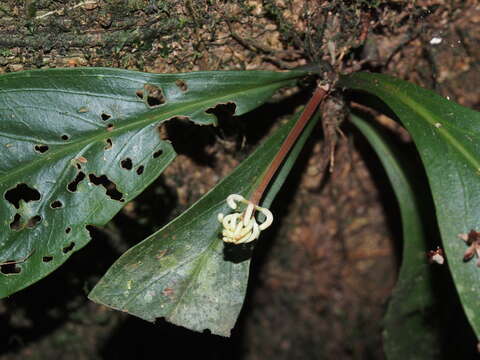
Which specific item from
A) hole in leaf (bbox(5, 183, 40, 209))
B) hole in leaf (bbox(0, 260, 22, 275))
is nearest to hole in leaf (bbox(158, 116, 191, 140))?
hole in leaf (bbox(5, 183, 40, 209))

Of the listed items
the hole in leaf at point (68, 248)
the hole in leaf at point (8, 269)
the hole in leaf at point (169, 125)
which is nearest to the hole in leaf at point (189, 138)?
the hole in leaf at point (169, 125)

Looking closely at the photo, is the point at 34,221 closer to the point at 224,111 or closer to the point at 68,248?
the point at 68,248

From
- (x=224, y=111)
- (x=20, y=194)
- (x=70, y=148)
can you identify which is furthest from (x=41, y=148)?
(x=224, y=111)

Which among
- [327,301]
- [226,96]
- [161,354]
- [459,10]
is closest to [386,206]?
[327,301]

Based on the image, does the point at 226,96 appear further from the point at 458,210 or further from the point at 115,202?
the point at 458,210

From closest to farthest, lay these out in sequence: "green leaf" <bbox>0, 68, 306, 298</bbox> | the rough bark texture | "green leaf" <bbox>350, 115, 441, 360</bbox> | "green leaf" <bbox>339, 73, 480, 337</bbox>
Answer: "green leaf" <bbox>339, 73, 480, 337</bbox> → "green leaf" <bbox>0, 68, 306, 298</bbox> → the rough bark texture → "green leaf" <bbox>350, 115, 441, 360</bbox>

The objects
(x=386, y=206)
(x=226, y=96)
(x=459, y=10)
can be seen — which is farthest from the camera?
(x=386, y=206)

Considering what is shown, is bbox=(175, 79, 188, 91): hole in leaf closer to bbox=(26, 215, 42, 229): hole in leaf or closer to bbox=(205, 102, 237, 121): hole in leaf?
bbox=(205, 102, 237, 121): hole in leaf
